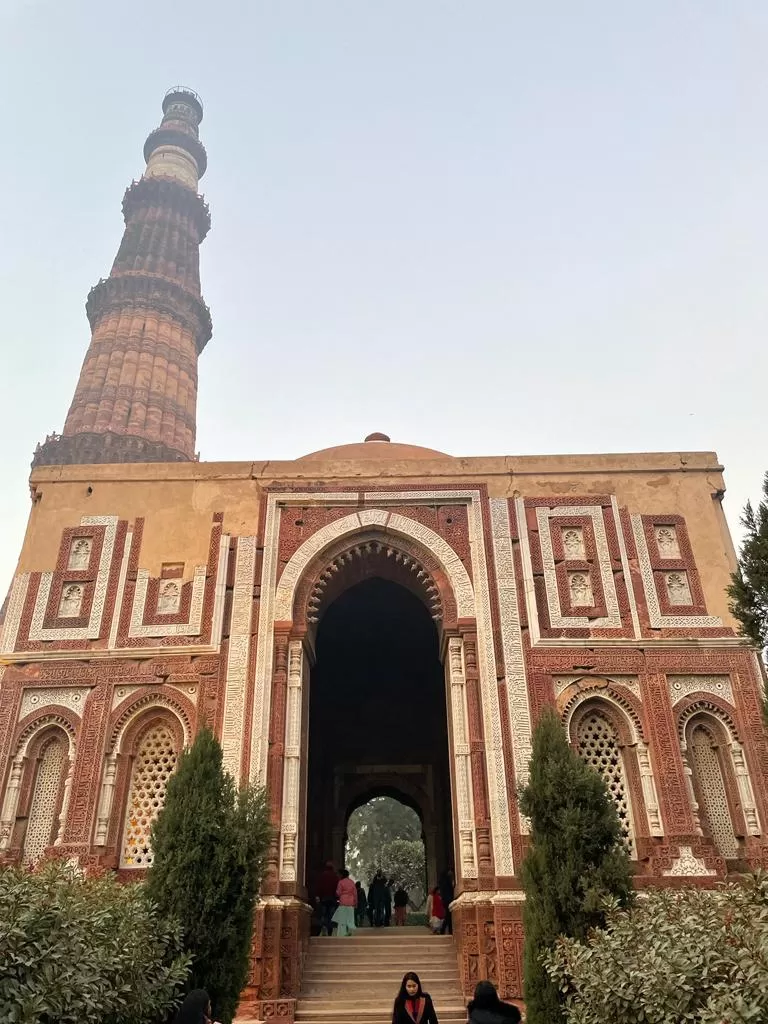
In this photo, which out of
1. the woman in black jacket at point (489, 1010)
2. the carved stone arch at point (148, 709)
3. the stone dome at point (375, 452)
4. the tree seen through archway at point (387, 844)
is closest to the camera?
the woman in black jacket at point (489, 1010)

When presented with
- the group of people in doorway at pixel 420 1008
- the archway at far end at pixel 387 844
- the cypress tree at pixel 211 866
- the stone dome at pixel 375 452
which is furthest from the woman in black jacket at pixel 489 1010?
the archway at far end at pixel 387 844

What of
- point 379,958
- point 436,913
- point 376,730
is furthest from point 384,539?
point 376,730

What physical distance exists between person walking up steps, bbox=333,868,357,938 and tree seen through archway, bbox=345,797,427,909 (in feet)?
100

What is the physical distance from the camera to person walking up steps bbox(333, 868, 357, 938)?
34.1ft

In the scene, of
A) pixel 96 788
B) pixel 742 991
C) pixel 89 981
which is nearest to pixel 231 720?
pixel 96 788

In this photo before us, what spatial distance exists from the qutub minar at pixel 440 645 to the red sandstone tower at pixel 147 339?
1452cm

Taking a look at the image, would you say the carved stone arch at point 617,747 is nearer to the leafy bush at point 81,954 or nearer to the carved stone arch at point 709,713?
the carved stone arch at point 709,713

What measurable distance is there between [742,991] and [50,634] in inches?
331

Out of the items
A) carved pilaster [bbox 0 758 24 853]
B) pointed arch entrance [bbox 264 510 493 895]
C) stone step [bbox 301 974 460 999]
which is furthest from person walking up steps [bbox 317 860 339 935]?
carved pilaster [bbox 0 758 24 853]

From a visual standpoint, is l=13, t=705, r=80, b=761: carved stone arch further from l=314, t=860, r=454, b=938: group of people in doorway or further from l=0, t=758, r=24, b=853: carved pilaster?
l=314, t=860, r=454, b=938: group of people in doorway

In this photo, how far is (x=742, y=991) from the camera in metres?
3.73

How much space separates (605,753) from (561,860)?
311 cm

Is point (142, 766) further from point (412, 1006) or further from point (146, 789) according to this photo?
point (412, 1006)

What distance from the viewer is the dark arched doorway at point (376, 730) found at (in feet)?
45.9
